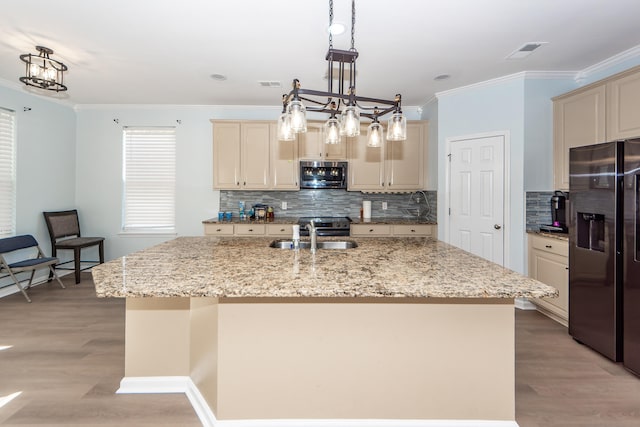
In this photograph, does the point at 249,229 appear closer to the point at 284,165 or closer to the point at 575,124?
the point at 284,165

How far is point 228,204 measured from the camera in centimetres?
506

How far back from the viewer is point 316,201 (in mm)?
5051

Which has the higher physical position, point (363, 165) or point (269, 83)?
point (269, 83)

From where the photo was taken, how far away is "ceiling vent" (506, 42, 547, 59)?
2.97 metres

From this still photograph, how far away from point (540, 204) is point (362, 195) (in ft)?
7.40

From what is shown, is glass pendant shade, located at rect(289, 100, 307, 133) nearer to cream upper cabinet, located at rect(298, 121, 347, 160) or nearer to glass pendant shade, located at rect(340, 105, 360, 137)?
glass pendant shade, located at rect(340, 105, 360, 137)

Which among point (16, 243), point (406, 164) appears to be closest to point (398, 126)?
point (406, 164)

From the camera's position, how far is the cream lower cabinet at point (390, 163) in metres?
4.71

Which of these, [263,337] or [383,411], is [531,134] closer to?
[383,411]

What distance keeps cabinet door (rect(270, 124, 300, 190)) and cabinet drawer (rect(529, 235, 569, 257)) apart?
114 inches

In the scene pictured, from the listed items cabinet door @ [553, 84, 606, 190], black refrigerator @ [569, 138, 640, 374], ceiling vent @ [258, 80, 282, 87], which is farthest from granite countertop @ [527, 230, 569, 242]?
ceiling vent @ [258, 80, 282, 87]

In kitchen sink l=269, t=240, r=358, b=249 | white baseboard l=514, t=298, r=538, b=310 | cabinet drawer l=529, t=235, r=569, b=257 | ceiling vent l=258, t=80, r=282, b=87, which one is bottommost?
white baseboard l=514, t=298, r=538, b=310

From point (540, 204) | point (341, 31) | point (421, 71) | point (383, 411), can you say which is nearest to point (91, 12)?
point (341, 31)

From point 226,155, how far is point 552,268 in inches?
160
